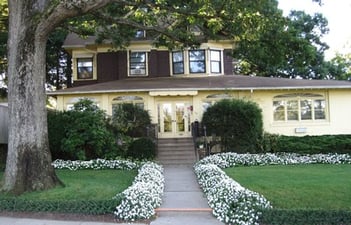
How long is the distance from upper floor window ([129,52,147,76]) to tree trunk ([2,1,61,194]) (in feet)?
53.8

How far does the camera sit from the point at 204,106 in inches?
987

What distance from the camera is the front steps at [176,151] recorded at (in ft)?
68.8

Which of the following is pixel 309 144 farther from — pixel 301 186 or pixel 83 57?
pixel 83 57

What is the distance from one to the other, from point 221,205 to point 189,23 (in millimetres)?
8976

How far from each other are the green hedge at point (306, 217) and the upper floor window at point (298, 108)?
17113mm

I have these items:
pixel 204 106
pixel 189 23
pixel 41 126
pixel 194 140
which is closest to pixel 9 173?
pixel 41 126

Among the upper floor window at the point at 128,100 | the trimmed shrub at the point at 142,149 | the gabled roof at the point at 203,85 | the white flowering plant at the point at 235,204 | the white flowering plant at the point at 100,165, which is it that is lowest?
the white flowering plant at the point at 235,204

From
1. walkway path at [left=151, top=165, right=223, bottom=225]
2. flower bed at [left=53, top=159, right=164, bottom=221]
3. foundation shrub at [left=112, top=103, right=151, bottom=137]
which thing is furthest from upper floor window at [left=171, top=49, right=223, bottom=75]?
flower bed at [left=53, top=159, right=164, bottom=221]

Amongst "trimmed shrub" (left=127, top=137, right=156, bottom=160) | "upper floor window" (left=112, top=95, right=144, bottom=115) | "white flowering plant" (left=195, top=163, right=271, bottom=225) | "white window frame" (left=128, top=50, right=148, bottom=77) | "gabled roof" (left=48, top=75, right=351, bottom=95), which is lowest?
"white flowering plant" (left=195, top=163, right=271, bottom=225)

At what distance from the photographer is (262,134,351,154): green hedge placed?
22.6 metres

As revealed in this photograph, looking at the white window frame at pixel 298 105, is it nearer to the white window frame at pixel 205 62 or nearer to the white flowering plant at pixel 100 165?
the white window frame at pixel 205 62

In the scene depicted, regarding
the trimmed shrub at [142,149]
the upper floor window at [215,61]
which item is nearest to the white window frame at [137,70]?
the upper floor window at [215,61]

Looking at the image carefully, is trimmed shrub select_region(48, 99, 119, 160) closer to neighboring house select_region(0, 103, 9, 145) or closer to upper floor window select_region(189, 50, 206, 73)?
neighboring house select_region(0, 103, 9, 145)

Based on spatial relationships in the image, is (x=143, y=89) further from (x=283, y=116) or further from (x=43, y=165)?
(x=43, y=165)
